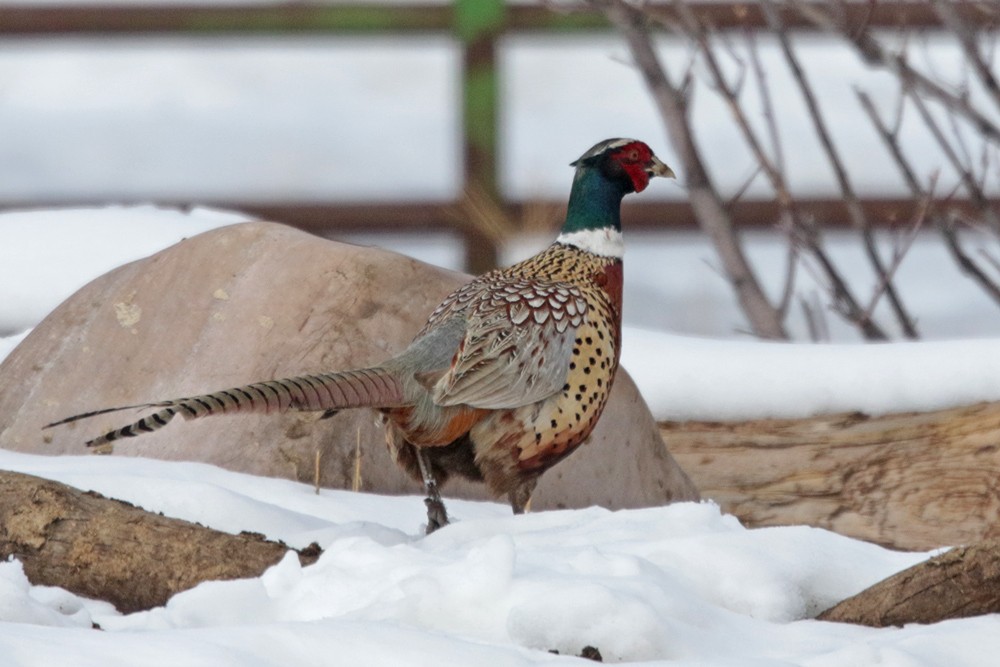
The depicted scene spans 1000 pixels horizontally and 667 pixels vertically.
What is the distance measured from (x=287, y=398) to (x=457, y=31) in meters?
4.17

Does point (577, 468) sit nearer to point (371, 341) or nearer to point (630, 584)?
point (371, 341)

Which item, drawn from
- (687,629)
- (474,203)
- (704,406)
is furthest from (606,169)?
(474,203)

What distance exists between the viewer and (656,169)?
3.60m

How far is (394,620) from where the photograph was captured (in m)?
2.22

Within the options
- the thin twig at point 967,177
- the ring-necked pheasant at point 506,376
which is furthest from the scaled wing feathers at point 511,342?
the thin twig at point 967,177

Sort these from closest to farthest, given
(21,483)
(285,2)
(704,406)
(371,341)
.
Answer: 1. (21,483)
2. (371,341)
3. (704,406)
4. (285,2)

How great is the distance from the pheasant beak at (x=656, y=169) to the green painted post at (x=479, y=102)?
312cm

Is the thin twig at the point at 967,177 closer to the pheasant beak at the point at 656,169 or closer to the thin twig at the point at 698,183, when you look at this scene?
the thin twig at the point at 698,183

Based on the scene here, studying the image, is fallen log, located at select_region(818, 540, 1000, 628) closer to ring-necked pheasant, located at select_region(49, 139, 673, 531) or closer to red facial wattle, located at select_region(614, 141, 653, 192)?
ring-necked pheasant, located at select_region(49, 139, 673, 531)

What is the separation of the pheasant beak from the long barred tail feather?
0.83 m

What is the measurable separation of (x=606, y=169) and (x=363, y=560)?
1376 millimetres

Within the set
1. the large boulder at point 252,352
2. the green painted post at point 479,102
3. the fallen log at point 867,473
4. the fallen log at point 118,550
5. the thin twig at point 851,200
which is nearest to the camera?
the fallen log at point 118,550

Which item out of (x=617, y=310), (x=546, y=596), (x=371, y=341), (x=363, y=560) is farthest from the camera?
(x=371, y=341)

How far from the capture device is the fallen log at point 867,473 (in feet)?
14.1
